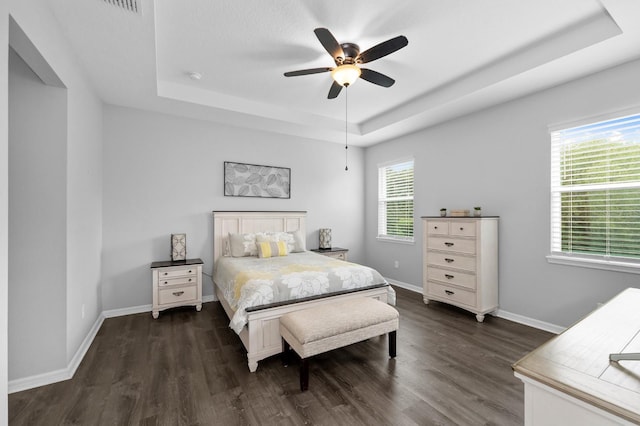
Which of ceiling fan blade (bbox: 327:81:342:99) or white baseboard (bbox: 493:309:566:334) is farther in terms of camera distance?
white baseboard (bbox: 493:309:566:334)

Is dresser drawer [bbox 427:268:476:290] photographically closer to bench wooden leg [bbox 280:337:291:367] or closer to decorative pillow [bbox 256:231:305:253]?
decorative pillow [bbox 256:231:305:253]

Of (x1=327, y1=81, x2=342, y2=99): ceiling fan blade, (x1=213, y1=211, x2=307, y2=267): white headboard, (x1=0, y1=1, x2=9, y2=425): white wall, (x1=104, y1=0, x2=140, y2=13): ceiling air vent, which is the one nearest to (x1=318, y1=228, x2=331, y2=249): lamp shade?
(x1=213, y1=211, x2=307, y2=267): white headboard

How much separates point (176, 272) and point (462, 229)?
3.74 meters

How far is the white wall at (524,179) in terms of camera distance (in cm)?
282

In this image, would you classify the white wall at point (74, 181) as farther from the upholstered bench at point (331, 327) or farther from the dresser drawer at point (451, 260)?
Answer: the dresser drawer at point (451, 260)

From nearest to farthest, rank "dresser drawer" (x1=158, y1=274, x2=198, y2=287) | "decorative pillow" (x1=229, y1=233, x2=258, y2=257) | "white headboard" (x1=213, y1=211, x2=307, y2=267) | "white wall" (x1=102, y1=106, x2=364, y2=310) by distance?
"dresser drawer" (x1=158, y1=274, x2=198, y2=287), "white wall" (x1=102, y1=106, x2=364, y2=310), "decorative pillow" (x1=229, y1=233, x2=258, y2=257), "white headboard" (x1=213, y1=211, x2=307, y2=267)

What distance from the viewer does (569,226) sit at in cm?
307

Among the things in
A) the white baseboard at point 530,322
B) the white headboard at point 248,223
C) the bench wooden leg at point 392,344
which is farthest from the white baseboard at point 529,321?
the white headboard at point 248,223

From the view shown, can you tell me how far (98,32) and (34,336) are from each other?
2421 millimetres

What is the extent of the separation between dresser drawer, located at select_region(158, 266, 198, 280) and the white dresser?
3.28m

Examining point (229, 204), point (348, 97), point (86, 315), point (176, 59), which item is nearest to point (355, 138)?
point (348, 97)

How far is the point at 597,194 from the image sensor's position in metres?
2.88

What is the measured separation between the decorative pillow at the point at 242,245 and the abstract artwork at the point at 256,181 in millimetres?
785

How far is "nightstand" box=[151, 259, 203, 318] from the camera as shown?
354 centimetres
